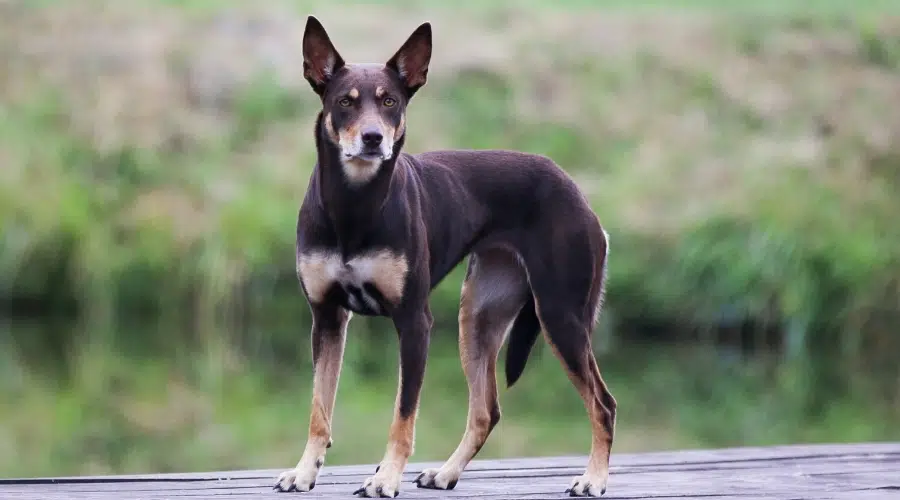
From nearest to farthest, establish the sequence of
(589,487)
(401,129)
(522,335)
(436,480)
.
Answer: (401,129)
(589,487)
(436,480)
(522,335)

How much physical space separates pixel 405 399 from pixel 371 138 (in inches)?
39.6

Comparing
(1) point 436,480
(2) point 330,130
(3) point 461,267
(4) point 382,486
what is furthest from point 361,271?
(3) point 461,267

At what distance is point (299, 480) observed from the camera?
5.64 meters

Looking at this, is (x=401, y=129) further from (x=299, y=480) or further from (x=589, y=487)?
(x=589, y=487)

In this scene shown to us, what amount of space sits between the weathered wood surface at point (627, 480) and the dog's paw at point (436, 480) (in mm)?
54

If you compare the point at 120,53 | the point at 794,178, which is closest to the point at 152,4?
the point at 120,53

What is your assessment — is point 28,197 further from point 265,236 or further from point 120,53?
point 120,53

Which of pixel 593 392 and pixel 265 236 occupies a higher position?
pixel 593 392

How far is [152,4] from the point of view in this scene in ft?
75.7

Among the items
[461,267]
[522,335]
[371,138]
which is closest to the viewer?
[371,138]

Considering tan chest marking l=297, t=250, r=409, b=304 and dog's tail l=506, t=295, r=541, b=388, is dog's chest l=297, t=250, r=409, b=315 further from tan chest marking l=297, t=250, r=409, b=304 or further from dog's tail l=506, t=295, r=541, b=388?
dog's tail l=506, t=295, r=541, b=388

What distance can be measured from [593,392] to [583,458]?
138cm

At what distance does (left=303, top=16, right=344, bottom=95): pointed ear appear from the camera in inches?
217

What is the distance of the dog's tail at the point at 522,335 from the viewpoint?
625 cm
